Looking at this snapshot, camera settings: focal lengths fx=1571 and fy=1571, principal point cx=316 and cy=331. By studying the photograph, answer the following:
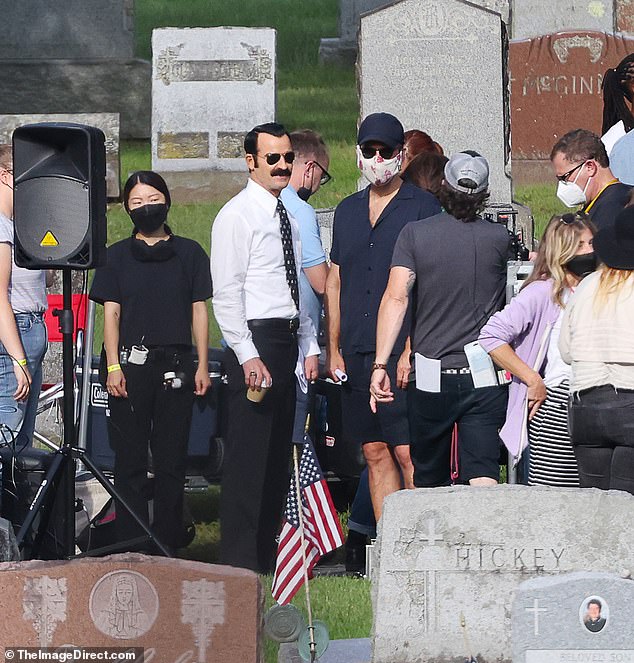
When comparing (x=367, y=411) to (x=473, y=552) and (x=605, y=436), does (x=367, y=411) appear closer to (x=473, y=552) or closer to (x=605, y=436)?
(x=605, y=436)

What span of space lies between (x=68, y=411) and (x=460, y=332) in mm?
1669

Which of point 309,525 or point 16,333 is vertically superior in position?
point 16,333

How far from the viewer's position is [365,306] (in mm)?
6984

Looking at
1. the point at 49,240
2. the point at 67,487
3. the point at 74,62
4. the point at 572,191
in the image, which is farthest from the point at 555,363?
the point at 74,62

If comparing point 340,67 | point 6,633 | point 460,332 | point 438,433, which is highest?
point 340,67

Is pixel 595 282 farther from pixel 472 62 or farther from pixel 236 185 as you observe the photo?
pixel 236 185

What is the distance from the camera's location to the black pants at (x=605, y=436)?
5.73 metres

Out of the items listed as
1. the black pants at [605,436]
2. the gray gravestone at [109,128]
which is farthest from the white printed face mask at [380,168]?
the gray gravestone at [109,128]

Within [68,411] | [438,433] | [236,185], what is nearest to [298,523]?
[438,433]

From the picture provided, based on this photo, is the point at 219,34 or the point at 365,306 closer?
the point at 365,306

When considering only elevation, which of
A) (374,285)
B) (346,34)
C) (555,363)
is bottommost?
(555,363)

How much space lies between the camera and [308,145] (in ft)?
25.1

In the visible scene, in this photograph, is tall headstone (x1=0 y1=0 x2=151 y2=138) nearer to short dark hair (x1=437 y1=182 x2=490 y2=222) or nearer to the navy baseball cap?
the navy baseball cap

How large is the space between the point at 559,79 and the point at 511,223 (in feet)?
18.0
